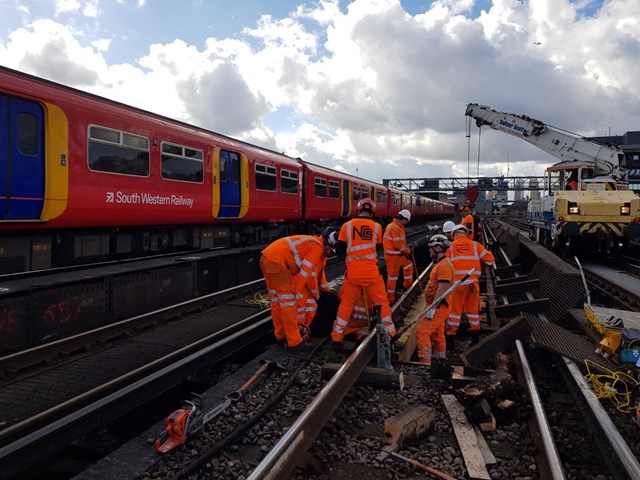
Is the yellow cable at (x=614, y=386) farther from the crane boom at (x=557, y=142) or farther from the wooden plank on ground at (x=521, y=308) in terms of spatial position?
the crane boom at (x=557, y=142)

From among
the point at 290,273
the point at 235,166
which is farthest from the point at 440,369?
the point at 235,166

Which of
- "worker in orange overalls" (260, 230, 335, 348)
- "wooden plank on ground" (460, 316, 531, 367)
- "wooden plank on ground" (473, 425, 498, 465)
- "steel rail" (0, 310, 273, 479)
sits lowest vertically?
"wooden plank on ground" (473, 425, 498, 465)

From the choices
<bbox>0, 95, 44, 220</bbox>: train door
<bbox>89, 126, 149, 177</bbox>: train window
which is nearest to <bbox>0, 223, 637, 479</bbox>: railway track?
<bbox>0, 95, 44, 220</bbox>: train door

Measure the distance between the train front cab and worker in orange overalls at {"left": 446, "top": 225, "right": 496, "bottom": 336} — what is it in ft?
19.0

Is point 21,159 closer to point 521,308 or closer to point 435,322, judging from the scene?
point 435,322

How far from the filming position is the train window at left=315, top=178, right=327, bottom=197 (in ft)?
54.8

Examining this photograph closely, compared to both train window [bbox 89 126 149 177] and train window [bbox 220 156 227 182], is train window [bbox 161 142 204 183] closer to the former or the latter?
train window [bbox 89 126 149 177]

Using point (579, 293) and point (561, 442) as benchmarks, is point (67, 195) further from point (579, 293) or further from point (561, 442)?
point (579, 293)

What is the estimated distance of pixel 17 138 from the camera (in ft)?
20.1

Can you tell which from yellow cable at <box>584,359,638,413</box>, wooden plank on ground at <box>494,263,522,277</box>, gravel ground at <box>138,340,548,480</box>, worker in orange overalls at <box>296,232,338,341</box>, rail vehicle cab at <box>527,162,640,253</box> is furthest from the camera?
wooden plank on ground at <box>494,263,522,277</box>

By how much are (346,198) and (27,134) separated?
14.5 metres

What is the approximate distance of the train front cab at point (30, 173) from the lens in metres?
6.01

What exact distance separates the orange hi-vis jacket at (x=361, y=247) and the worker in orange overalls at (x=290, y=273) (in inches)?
10.6

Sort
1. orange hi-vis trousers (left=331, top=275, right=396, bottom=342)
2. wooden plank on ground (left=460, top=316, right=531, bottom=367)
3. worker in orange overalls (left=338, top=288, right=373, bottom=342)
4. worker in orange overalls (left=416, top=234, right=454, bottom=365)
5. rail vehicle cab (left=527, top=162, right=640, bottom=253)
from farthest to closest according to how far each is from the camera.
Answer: rail vehicle cab (left=527, top=162, right=640, bottom=253)
worker in orange overalls (left=338, top=288, right=373, bottom=342)
orange hi-vis trousers (left=331, top=275, right=396, bottom=342)
worker in orange overalls (left=416, top=234, right=454, bottom=365)
wooden plank on ground (left=460, top=316, right=531, bottom=367)
